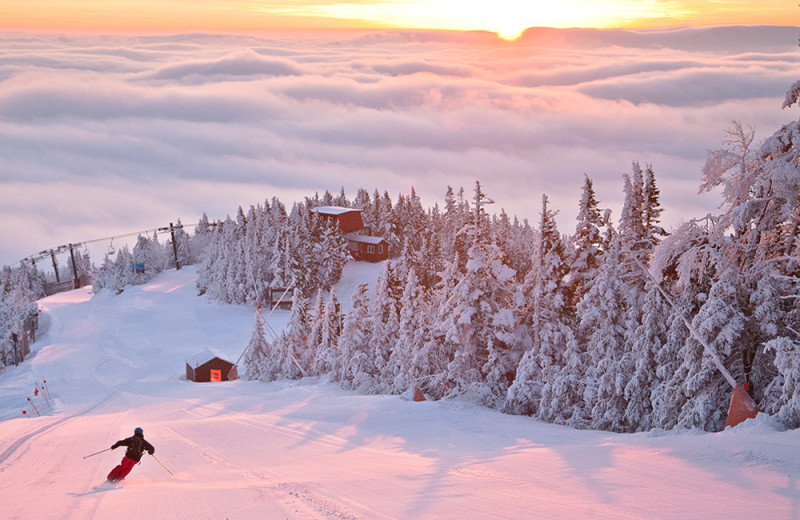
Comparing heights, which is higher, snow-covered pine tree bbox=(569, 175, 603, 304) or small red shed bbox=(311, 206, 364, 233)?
snow-covered pine tree bbox=(569, 175, 603, 304)

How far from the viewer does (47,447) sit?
2417 cm

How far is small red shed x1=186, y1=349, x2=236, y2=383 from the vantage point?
176 feet

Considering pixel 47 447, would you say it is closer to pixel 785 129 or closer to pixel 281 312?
pixel 785 129

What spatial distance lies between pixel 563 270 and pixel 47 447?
79.2 feet

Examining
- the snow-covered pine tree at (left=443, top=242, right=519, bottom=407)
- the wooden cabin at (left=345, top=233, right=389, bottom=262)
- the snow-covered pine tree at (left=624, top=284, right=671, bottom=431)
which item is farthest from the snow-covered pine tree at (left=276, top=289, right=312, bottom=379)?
the wooden cabin at (left=345, top=233, right=389, bottom=262)

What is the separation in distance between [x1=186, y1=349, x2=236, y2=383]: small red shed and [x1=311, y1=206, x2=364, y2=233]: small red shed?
1857 inches

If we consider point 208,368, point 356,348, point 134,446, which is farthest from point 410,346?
point 208,368

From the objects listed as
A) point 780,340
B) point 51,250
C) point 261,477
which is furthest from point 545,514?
point 51,250

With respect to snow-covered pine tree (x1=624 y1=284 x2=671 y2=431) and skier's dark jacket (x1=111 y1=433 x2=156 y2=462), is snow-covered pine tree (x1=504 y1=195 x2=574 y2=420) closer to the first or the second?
snow-covered pine tree (x1=624 y1=284 x2=671 y2=431)

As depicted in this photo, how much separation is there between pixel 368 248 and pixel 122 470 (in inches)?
3307

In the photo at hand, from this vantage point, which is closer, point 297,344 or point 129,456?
point 129,456

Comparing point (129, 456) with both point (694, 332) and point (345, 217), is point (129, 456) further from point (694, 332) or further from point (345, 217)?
point (345, 217)

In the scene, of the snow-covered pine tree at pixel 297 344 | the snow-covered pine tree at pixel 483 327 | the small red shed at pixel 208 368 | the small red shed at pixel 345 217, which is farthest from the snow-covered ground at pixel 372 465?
the small red shed at pixel 345 217

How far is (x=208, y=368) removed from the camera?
54.1 metres
